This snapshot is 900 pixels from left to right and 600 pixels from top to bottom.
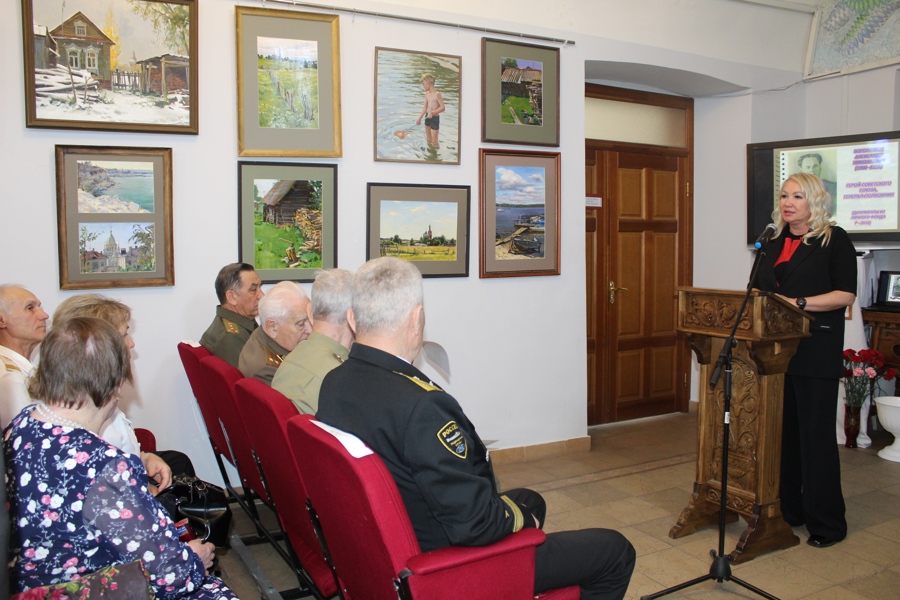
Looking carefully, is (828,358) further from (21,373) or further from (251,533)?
(21,373)

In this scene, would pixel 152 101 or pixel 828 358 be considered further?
pixel 152 101

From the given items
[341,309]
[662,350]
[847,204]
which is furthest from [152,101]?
[847,204]

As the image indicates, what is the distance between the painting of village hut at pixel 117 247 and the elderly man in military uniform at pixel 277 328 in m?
0.94

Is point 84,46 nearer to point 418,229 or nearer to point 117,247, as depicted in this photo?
point 117,247

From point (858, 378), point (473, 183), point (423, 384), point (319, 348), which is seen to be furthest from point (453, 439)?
point (858, 378)

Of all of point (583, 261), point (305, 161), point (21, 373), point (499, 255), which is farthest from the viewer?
point (583, 261)

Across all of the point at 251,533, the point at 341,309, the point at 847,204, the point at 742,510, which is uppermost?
the point at 847,204

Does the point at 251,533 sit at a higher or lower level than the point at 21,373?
lower

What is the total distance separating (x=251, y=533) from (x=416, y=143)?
7.94ft

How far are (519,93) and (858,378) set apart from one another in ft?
10.1

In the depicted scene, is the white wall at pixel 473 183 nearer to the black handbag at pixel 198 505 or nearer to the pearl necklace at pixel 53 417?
the black handbag at pixel 198 505

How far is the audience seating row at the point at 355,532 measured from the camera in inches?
66.8

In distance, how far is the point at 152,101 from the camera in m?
3.80

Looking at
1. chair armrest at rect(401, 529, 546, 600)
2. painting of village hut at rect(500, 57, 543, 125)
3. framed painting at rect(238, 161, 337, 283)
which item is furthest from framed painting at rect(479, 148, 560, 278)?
chair armrest at rect(401, 529, 546, 600)
